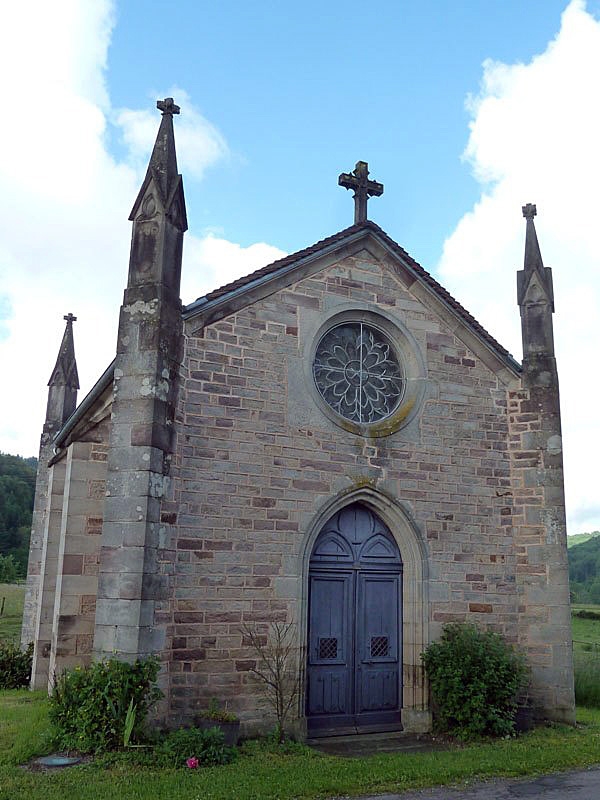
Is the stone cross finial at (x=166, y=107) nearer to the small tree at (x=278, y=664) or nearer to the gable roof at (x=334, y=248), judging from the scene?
the gable roof at (x=334, y=248)

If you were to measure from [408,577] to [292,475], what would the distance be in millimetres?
2353

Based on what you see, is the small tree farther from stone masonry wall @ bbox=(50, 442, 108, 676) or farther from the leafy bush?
stone masonry wall @ bbox=(50, 442, 108, 676)

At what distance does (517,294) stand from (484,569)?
14.9 feet

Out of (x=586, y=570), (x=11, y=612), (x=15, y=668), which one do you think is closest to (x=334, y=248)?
(x=15, y=668)

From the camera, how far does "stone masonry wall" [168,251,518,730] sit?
898 cm

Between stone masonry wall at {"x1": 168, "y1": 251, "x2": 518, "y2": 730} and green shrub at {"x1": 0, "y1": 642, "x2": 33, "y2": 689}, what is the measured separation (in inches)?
248

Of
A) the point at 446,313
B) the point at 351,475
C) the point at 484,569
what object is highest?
the point at 446,313

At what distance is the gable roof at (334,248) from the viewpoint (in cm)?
984

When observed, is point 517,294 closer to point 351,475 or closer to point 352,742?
point 351,475

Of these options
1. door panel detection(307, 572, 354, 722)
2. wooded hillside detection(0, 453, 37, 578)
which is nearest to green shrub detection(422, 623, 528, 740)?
door panel detection(307, 572, 354, 722)

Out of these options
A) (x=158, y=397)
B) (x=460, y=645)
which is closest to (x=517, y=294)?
(x=460, y=645)

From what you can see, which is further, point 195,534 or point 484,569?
point 484,569

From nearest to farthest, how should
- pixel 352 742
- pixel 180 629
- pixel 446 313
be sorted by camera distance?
pixel 180 629, pixel 352 742, pixel 446 313

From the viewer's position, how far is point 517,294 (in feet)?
40.4
